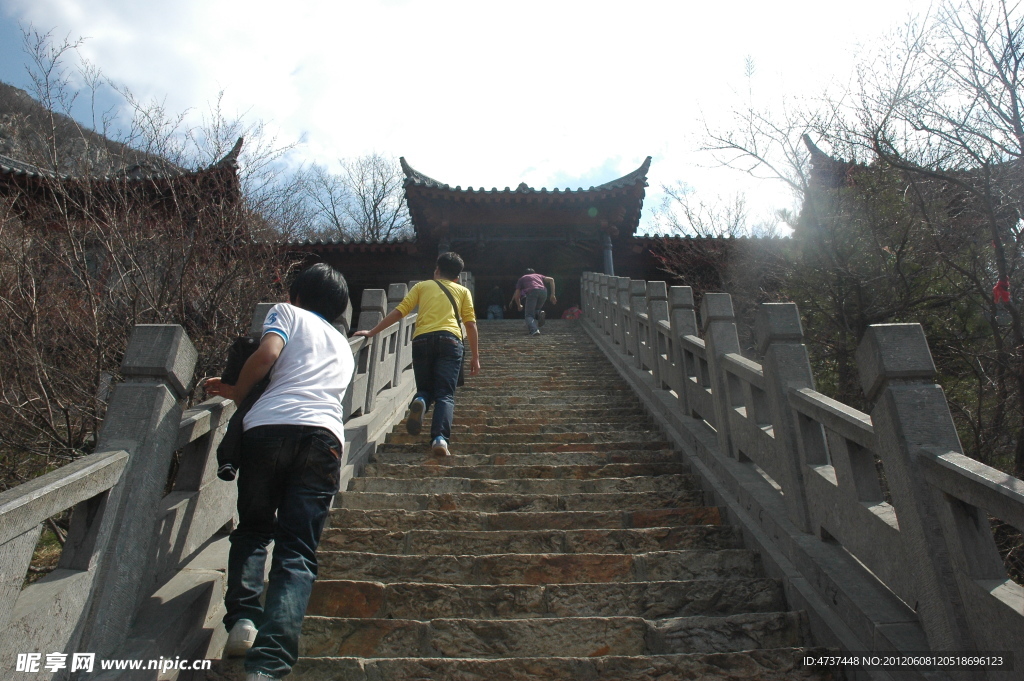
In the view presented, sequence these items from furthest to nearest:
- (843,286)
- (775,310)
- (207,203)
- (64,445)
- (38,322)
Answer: (843,286) → (207,203) → (38,322) → (64,445) → (775,310)

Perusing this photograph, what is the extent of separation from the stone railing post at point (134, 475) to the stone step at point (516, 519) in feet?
4.43

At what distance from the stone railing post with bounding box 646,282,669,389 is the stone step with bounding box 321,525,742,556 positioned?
2.92m

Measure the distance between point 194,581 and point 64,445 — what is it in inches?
133

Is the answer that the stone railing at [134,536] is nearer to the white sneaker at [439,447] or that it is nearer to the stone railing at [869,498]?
the white sneaker at [439,447]

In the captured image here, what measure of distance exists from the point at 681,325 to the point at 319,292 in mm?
3561

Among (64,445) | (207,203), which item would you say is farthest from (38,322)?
(207,203)

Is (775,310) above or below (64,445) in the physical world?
above

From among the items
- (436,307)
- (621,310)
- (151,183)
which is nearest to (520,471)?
(436,307)

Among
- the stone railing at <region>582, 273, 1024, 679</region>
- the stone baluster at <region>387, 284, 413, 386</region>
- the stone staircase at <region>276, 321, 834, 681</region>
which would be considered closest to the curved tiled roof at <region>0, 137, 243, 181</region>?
the stone baluster at <region>387, 284, 413, 386</region>

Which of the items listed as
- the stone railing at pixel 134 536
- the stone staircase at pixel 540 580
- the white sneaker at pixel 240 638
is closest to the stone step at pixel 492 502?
the stone staircase at pixel 540 580

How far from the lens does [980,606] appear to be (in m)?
2.03

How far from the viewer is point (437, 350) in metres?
4.71

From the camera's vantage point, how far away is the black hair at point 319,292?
2820mm

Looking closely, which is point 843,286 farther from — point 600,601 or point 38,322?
point 38,322
